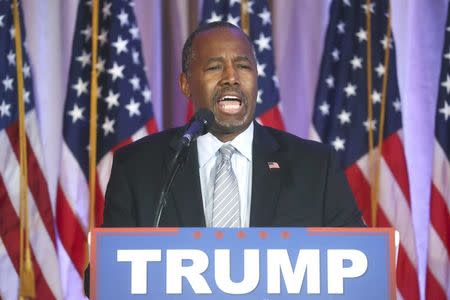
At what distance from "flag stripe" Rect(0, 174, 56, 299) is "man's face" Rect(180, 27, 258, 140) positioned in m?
1.63

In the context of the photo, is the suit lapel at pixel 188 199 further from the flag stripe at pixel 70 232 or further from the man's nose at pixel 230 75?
the flag stripe at pixel 70 232

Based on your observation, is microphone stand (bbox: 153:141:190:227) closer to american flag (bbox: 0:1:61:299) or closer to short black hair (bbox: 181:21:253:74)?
short black hair (bbox: 181:21:253:74)

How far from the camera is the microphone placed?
5.04ft

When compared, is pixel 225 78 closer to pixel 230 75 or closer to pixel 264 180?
pixel 230 75

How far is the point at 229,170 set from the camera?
2.04m

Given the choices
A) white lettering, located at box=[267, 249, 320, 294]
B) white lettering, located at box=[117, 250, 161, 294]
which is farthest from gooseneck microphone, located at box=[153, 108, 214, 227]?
white lettering, located at box=[267, 249, 320, 294]

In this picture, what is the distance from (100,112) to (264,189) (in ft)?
6.23

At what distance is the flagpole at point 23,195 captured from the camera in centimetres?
339

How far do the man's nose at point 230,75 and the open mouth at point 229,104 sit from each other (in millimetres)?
46

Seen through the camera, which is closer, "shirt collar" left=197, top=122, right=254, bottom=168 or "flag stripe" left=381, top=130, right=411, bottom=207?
"shirt collar" left=197, top=122, right=254, bottom=168

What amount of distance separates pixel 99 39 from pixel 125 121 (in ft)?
1.59

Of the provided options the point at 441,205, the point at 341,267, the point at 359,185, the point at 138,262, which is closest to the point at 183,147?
the point at 138,262

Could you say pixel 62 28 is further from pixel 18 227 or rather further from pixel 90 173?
pixel 18 227

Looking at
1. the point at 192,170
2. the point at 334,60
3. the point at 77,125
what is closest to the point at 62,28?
the point at 77,125
